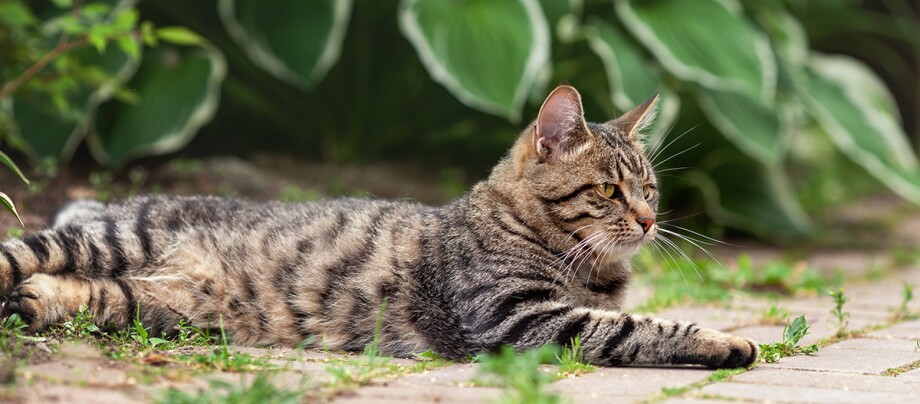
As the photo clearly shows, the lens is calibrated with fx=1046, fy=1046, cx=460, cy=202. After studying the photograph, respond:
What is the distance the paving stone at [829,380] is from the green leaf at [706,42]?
2947 millimetres

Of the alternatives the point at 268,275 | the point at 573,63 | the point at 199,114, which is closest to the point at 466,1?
the point at 573,63

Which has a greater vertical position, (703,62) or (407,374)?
(703,62)

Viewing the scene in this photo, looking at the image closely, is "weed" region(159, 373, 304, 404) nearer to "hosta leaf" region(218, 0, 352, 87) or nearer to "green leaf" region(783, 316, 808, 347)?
"green leaf" region(783, 316, 808, 347)

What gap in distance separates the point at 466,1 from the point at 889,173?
8.91 ft

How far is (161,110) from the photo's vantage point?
5.46 metres

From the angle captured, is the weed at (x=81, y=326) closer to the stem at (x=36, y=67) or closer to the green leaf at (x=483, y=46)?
the stem at (x=36, y=67)

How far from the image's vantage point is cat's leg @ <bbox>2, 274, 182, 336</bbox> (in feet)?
10.1

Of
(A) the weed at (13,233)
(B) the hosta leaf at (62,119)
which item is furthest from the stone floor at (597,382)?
(B) the hosta leaf at (62,119)

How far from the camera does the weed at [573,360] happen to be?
282cm

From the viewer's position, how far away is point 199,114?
5.36 m

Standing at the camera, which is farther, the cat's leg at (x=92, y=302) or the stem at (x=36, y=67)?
the stem at (x=36, y=67)

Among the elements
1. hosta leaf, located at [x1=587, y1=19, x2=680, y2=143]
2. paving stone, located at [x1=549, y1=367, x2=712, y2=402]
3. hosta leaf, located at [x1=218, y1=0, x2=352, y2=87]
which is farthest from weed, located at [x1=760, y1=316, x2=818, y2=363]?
hosta leaf, located at [x1=218, y1=0, x2=352, y2=87]

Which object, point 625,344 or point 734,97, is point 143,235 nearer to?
point 625,344

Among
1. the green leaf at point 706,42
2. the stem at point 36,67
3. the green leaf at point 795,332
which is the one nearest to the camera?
the green leaf at point 795,332
